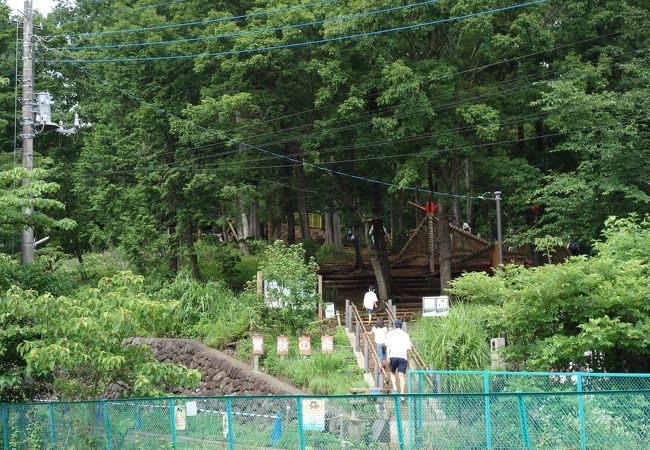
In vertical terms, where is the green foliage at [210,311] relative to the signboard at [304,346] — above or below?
above

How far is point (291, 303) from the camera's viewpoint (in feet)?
87.9

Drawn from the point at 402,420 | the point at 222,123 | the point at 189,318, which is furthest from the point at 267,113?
the point at 402,420

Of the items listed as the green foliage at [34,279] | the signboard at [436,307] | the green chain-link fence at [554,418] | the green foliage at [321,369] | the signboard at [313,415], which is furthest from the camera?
the signboard at [436,307]

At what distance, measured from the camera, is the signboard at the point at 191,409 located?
1394cm

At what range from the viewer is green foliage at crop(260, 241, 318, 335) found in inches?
1049

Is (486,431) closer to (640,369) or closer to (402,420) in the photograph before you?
(402,420)

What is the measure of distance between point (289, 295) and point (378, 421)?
14899mm

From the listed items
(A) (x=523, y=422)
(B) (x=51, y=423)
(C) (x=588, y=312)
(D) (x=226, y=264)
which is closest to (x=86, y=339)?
(B) (x=51, y=423)

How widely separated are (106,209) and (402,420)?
30064 mm

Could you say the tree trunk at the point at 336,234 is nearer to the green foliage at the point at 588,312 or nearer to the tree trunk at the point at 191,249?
the tree trunk at the point at 191,249

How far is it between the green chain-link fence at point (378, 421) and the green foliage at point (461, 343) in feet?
26.5

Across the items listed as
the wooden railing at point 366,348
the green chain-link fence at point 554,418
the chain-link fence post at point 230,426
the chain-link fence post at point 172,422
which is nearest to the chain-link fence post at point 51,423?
the chain-link fence post at point 172,422

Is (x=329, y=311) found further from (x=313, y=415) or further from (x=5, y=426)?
(x=313, y=415)

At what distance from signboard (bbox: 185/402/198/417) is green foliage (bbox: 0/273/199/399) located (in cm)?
171
